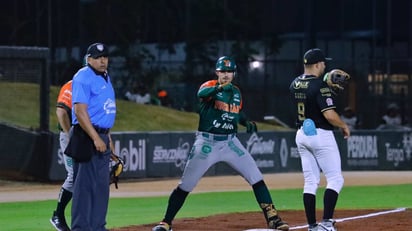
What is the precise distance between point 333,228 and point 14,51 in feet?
37.5

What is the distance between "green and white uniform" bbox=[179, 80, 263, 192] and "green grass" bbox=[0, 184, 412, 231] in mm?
1794

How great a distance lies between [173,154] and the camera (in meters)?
24.0

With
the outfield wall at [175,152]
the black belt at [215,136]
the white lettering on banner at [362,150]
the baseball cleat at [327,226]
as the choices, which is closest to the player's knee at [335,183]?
the baseball cleat at [327,226]

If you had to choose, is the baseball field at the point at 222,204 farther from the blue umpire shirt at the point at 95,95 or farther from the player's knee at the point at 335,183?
the blue umpire shirt at the point at 95,95

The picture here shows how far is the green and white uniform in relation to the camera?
39.6 ft

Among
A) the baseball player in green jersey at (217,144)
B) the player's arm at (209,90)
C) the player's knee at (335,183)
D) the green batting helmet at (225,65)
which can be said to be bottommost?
the player's knee at (335,183)

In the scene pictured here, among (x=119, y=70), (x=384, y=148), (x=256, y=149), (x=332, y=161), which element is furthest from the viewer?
(x=119, y=70)

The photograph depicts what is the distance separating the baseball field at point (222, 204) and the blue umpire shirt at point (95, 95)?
3.15 m

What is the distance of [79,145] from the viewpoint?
9602mm

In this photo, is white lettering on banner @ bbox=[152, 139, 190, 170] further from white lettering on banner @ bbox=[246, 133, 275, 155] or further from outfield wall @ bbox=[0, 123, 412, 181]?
white lettering on banner @ bbox=[246, 133, 275, 155]

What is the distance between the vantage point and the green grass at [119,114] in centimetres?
2217

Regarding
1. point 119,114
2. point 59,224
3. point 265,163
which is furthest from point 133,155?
point 59,224

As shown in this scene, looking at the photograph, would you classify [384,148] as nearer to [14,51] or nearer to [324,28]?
[324,28]

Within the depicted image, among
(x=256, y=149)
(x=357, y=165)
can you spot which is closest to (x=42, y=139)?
(x=256, y=149)
